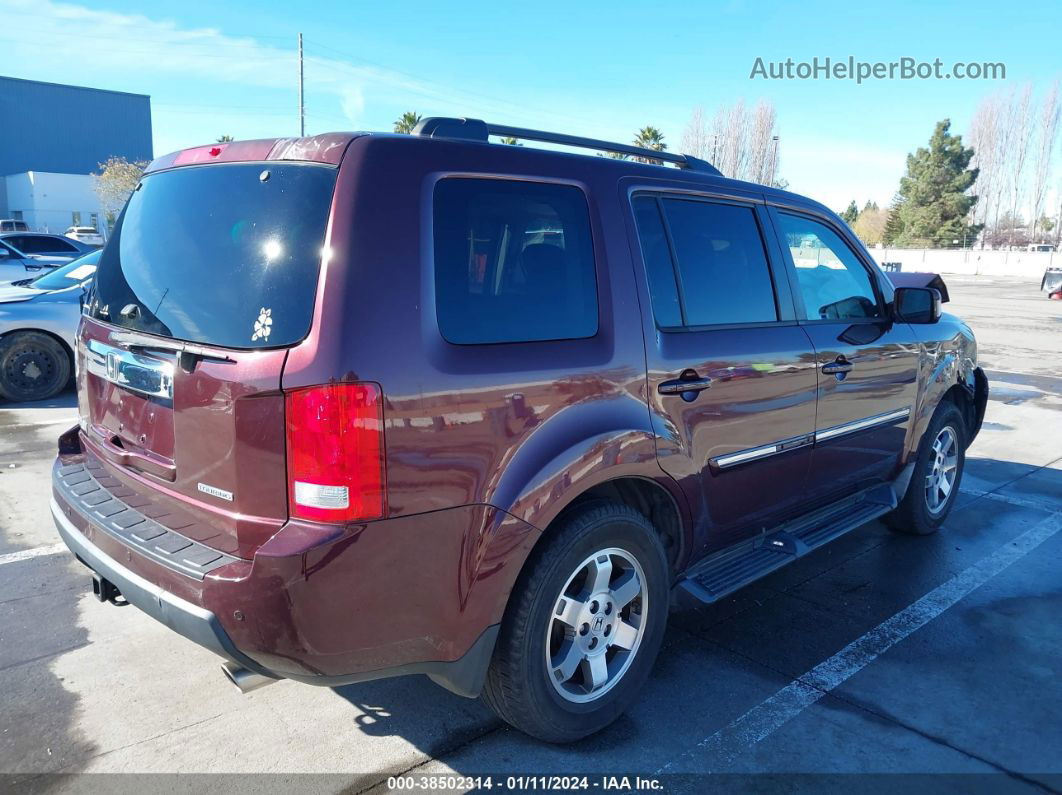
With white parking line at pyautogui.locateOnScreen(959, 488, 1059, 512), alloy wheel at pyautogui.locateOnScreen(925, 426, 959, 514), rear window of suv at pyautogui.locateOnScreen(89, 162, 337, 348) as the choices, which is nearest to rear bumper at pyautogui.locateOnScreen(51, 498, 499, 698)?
rear window of suv at pyautogui.locateOnScreen(89, 162, 337, 348)

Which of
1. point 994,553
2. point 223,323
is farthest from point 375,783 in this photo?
point 994,553

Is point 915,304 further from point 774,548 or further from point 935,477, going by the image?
point 774,548

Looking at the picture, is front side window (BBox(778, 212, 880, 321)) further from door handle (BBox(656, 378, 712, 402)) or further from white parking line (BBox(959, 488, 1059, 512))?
white parking line (BBox(959, 488, 1059, 512))

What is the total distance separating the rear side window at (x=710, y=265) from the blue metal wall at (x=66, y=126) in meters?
81.8

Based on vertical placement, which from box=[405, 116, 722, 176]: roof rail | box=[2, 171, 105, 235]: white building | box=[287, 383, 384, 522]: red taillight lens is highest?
box=[2, 171, 105, 235]: white building

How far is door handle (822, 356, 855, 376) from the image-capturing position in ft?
12.0

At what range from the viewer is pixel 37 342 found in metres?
8.02

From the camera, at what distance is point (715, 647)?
3492mm

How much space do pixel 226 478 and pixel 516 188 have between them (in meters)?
1.28

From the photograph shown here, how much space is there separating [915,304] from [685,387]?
202 cm

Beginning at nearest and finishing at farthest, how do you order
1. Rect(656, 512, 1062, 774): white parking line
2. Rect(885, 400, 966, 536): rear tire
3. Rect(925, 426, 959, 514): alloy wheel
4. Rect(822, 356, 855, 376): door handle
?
Rect(656, 512, 1062, 774): white parking line
Rect(822, 356, 855, 376): door handle
Rect(885, 400, 966, 536): rear tire
Rect(925, 426, 959, 514): alloy wheel

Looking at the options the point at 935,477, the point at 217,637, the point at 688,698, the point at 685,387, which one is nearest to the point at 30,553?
the point at 217,637

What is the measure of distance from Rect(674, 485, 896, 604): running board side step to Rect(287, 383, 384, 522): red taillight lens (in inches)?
63.9

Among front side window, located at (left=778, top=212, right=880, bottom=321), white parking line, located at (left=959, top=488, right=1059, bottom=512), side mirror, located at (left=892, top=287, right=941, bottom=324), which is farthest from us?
white parking line, located at (left=959, top=488, right=1059, bottom=512)
